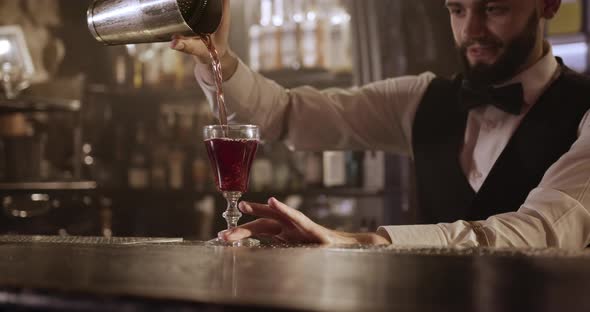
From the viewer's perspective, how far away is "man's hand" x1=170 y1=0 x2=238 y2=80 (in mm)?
1532

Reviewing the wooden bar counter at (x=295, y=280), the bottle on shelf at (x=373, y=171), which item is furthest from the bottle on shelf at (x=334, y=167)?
the wooden bar counter at (x=295, y=280)

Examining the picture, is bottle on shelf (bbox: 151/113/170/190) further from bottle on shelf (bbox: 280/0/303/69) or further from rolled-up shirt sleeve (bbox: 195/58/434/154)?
rolled-up shirt sleeve (bbox: 195/58/434/154)

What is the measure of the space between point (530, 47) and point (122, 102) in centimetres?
311

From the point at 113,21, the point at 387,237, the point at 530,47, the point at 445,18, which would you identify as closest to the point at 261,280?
the point at 387,237

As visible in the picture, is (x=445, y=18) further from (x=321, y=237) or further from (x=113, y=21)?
(x=321, y=237)

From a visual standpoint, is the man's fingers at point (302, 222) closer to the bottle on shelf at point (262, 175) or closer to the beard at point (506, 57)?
the beard at point (506, 57)

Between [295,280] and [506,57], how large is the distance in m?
1.51

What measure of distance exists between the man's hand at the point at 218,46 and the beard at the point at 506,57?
2.45ft

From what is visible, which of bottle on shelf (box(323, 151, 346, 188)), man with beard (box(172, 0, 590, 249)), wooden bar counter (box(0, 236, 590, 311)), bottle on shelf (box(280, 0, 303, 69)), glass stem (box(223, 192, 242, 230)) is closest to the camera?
wooden bar counter (box(0, 236, 590, 311))

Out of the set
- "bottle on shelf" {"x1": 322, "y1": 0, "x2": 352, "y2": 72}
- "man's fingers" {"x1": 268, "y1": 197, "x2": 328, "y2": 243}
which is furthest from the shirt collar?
"bottle on shelf" {"x1": 322, "y1": 0, "x2": 352, "y2": 72}

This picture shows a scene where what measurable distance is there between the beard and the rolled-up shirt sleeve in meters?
0.25

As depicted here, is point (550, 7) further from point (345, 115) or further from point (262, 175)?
point (262, 175)

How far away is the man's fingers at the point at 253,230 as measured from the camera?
1195 mm

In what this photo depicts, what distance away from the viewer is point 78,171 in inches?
158
